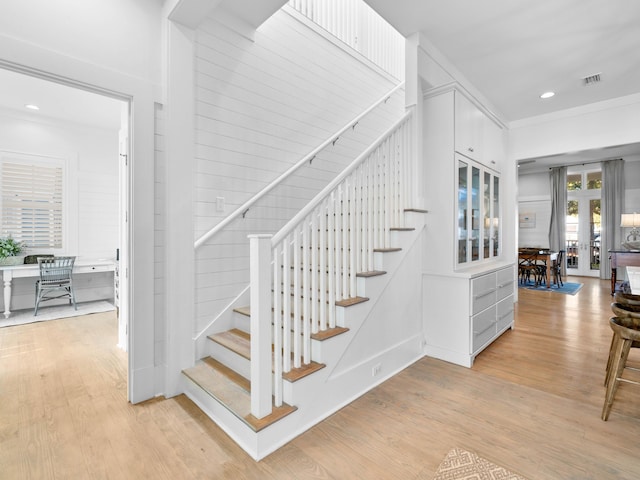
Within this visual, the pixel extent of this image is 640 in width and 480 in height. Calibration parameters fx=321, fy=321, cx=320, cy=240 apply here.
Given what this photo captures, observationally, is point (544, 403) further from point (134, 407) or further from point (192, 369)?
point (134, 407)

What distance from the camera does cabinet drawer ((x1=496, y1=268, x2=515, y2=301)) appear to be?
360 cm

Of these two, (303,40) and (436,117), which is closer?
(436,117)

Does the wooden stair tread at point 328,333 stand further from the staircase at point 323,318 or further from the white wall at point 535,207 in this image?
the white wall at point 535,207

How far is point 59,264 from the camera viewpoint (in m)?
4.77

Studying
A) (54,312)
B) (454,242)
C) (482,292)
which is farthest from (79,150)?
(482,292)

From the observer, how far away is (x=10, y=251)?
4742mm

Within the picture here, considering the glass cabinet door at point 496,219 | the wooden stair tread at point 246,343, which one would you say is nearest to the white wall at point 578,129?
the glass cabinet door at point 496,219

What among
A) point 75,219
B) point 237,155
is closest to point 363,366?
point 237,155

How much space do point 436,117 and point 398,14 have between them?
3.22 feet

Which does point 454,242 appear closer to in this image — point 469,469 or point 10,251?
point 469,469

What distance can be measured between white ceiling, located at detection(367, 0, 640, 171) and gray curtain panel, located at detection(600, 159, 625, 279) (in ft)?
17.9

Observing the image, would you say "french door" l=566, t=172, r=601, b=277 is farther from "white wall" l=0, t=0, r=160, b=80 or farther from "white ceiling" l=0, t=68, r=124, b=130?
"white ceiling" l=0, t=68, r=124, b=130

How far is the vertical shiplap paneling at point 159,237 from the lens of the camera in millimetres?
2371

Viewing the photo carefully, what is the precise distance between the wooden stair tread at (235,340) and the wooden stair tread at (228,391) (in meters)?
0.17
